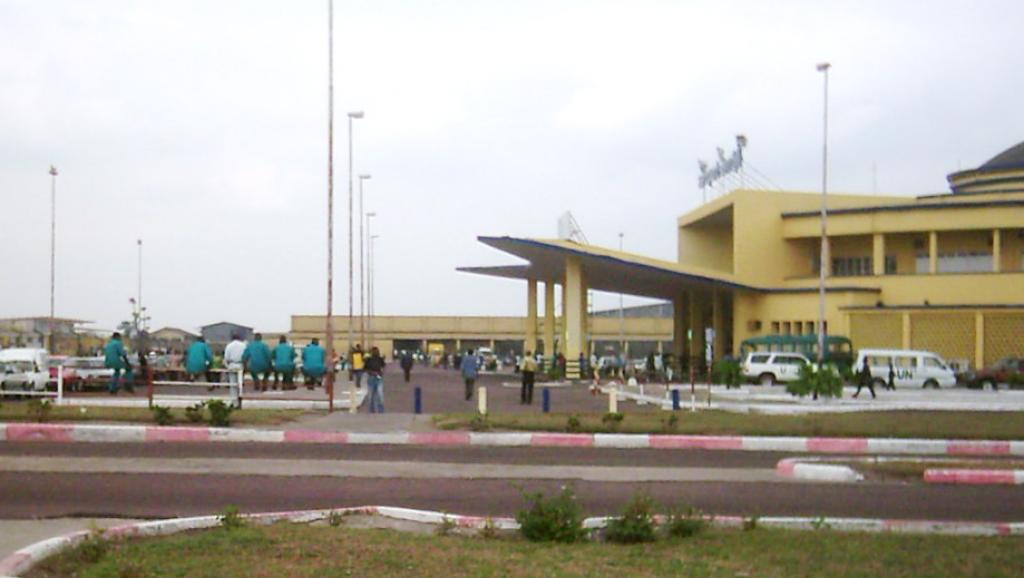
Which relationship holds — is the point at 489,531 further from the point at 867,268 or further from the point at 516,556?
the point at 867,268

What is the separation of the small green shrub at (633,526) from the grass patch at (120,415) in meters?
14.7

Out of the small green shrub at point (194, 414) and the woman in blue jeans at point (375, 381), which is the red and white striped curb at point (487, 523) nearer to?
the small green shrub at point (194, 414)

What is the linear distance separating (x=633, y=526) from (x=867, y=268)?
53.9 meters

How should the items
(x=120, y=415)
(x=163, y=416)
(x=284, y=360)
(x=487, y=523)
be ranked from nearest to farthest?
(x=487, y=523)
(x=163, y=416)
(x=120, y=415)
(x=284, y=360)

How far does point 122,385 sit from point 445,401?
404 inches

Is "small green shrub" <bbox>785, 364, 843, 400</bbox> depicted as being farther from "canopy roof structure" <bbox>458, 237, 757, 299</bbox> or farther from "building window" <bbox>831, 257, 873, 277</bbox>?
"building window" <bbox>831, 257, 873, 277</bbox>

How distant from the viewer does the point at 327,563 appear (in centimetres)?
836

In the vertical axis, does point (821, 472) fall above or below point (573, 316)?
below

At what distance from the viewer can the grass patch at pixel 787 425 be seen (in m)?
22.4

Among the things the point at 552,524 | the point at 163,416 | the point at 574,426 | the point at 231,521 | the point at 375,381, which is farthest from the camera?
the point at 375,381

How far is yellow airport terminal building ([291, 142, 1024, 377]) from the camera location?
53.1m

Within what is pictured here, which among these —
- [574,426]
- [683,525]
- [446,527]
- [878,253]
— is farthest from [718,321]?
[683,525]

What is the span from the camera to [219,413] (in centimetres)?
2203

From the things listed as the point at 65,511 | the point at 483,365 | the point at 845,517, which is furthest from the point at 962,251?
the point at 65,511
